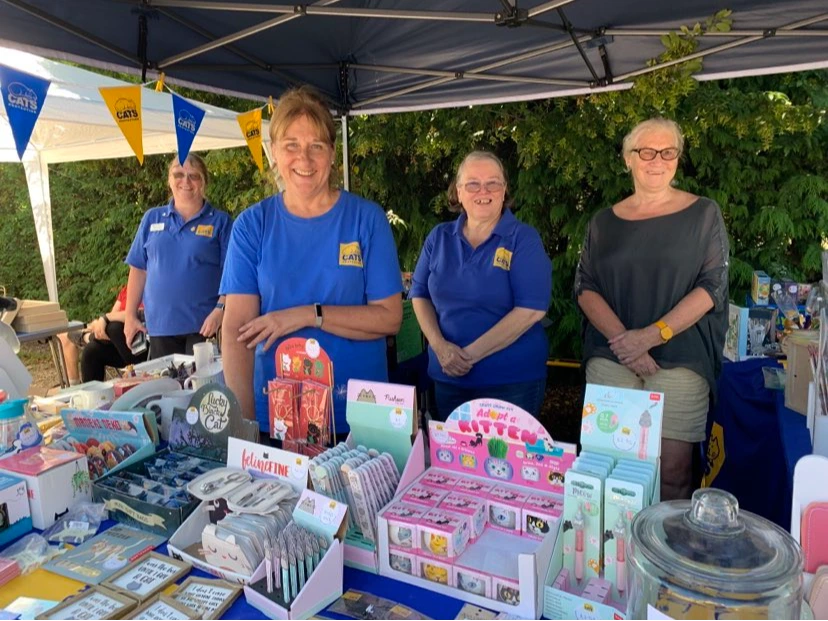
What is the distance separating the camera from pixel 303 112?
1.63 metres

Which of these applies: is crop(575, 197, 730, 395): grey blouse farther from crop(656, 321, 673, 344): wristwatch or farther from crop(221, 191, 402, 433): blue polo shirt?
crop(221, 191, 402, 433): blue polo shirt

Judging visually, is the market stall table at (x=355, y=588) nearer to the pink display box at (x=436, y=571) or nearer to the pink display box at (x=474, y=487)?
the pink display box at (x=436, y=571)

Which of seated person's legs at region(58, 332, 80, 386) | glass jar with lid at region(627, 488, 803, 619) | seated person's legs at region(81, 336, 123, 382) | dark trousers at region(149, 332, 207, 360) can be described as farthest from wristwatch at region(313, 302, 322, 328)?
seated person's legs at region(58, 332, 80, 386)

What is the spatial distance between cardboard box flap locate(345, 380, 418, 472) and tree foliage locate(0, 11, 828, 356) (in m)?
2.42

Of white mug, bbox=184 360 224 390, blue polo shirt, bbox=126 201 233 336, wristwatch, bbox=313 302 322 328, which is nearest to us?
wristwatch, bbox=313 302 322 328

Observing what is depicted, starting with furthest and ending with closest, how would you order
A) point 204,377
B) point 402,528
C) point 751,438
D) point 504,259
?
point 751,438, point 504,259, point 204,377, point 402,528

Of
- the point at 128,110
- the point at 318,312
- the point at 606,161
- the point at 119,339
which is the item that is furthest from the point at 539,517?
the point at 606,161

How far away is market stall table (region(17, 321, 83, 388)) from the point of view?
4.07 meters

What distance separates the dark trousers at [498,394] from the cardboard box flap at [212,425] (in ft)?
2.87

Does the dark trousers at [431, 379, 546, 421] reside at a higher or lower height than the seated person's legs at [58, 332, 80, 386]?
higher

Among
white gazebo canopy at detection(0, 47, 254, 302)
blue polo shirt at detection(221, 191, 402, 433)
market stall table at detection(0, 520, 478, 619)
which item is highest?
white gazebo canopy at detection(0, 47, 254, 302)

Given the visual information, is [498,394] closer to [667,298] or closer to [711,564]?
[667,298]

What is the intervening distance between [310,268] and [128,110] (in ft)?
5.94

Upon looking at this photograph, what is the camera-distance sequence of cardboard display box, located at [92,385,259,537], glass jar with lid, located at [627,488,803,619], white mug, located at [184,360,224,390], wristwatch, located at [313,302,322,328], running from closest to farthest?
glass jar with lid, located at [627,488,803,619] < cardboard display box, located at [92,385,259,537] < wristwatch, located at [313,302,322,328] < white mug, located at [184,360,224,390]
